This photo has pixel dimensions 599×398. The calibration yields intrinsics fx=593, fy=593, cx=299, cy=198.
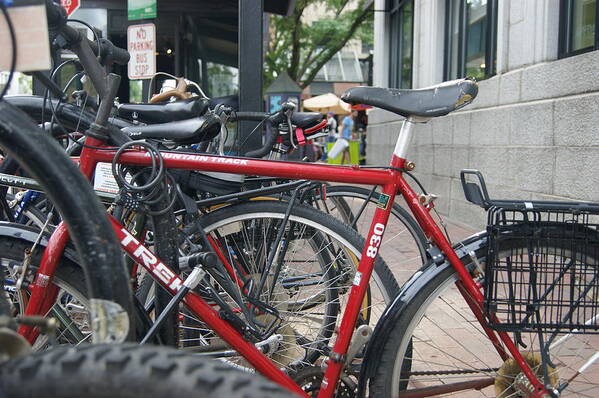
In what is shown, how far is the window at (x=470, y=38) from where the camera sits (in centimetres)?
720

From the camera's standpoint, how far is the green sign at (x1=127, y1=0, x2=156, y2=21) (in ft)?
18.6

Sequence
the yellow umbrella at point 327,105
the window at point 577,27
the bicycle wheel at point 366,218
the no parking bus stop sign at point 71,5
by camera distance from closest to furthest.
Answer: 1. the bicycle wheel at point 366,218
2. the window at point 577,27
3. the no parking bus stop sign at point 71,5
4. the yellow umbrella at point 327,105

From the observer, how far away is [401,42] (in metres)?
12.5

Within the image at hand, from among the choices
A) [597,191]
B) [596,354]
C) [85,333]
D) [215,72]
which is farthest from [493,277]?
[215,72]

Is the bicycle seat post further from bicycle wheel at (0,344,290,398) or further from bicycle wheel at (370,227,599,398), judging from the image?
bicycle wheel at (0,344,290,398)

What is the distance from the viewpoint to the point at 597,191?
4.59m

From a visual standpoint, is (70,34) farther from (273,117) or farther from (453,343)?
(453,343)

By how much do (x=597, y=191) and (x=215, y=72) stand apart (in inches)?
253

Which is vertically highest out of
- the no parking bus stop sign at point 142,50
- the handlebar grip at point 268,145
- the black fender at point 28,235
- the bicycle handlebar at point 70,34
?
the no parking bus stop sign at point 142,50

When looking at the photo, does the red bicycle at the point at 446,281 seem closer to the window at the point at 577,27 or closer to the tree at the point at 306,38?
the window at the point at 577,27

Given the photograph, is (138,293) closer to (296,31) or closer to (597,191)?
(597,191)

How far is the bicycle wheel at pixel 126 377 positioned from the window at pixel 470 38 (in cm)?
674

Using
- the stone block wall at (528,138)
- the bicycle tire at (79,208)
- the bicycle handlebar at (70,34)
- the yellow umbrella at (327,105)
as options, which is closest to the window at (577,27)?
the stone block wall at (528,138)

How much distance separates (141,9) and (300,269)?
13.3ft
